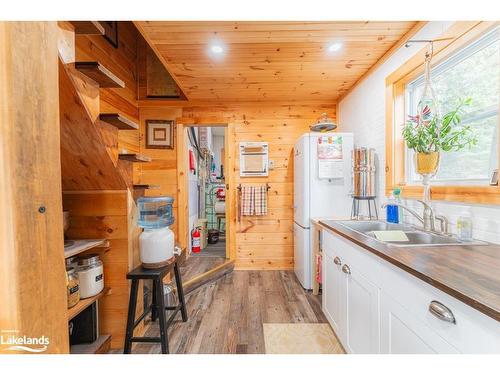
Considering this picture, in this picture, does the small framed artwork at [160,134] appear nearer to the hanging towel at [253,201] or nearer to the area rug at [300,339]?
the hanging towel at [253,201]

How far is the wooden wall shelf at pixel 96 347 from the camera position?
58.3 inches

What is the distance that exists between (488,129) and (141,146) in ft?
11.1

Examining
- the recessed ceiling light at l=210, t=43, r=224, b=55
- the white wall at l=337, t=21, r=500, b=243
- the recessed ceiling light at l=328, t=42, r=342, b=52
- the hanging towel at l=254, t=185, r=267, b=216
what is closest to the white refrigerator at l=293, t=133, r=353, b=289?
the white wall at l=337, t=21, r=500, b=243

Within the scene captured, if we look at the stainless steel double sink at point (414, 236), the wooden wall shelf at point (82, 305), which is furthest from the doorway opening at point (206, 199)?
A: the stainless steel double sink at point (414, 236)

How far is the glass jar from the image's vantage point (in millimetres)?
1349

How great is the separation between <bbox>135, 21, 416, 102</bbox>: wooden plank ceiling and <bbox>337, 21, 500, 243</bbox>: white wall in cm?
14

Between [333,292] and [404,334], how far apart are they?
2.75 feet

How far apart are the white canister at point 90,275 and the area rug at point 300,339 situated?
129cm

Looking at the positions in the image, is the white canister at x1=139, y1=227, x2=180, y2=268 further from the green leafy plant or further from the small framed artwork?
the green leafy plant

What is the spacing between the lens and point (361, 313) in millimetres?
1272

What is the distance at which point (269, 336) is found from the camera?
1.80 metres

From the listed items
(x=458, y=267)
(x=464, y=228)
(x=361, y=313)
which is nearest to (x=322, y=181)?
(x=464, y=228)

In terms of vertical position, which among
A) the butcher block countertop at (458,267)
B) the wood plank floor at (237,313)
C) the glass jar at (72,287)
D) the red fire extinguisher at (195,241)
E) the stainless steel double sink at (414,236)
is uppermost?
the butcher block countertop at (458,267)

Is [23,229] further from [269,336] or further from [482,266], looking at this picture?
[269,336]
